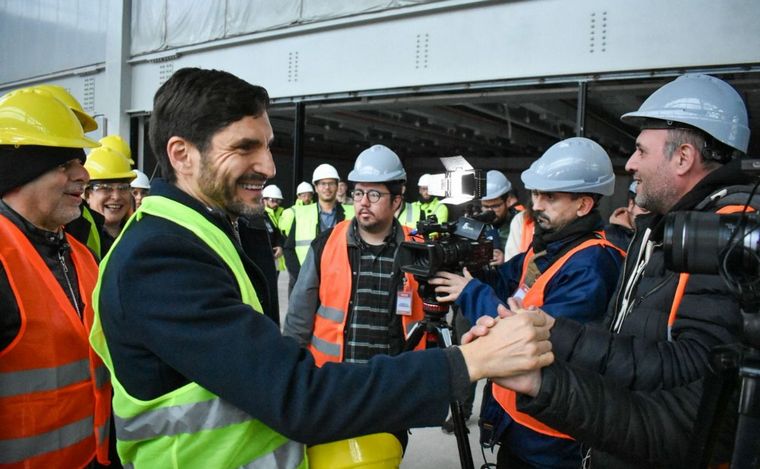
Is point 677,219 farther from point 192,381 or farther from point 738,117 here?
point 192,381

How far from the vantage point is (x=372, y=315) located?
244 centimetres

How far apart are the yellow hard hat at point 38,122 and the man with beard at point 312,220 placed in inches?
119

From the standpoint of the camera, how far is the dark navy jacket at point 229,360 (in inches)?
36.0

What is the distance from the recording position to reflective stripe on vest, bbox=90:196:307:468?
37.6 inches

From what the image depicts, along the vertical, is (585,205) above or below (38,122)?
below

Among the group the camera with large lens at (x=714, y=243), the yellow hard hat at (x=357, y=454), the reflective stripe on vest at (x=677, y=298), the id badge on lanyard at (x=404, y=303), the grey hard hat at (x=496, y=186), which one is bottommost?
the yellow hard hat at (x=357, y=454)

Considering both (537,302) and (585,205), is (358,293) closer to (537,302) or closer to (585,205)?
(537,302)

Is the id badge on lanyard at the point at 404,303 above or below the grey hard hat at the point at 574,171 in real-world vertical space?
below

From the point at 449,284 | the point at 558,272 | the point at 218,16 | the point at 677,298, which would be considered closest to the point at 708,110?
the point at 677,298

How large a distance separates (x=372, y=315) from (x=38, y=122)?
1514mm

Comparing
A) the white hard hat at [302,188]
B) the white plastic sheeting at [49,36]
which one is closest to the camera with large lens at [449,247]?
the white hard hat at [302,188]

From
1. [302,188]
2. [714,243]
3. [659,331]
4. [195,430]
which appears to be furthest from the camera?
[302,188]

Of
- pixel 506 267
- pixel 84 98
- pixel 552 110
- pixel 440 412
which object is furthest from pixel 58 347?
pixel 84 98

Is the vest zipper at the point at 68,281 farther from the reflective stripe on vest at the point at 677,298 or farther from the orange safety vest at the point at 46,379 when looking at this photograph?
the reflective stripe on vest at the point at 677,298
